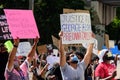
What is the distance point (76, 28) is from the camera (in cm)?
1040

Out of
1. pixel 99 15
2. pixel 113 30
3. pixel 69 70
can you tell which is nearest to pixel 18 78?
pixel 69 70

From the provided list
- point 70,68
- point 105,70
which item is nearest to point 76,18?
point 105,70

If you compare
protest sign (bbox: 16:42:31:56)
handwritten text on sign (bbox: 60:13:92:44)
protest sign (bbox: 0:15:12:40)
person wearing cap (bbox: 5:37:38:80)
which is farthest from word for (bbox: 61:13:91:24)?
protest sign (bbox: 16:42:31:56)

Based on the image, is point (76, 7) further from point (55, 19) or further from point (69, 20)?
point (69, 20)

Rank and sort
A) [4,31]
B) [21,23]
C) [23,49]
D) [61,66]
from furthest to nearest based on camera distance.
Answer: [23,49] < [4,31] < [21,23] < [61,66]

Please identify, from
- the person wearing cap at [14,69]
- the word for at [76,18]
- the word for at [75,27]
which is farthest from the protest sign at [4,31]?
the person wearing cap at [14,69]

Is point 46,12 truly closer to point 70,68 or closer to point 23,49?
point 23,49

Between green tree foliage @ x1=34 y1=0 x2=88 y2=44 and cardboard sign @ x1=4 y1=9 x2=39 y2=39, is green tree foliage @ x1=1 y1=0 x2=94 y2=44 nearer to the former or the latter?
green tree foliage @ x1=34 y1=0 x2=88 y2=44

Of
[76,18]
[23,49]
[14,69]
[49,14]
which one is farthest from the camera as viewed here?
[49,14]

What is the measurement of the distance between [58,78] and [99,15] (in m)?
27.1

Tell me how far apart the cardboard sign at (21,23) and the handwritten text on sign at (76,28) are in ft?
3.93

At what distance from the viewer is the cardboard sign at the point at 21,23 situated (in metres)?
8.57

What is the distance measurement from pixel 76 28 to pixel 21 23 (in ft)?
5.87

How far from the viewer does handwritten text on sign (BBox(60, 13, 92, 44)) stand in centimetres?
998
